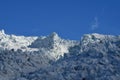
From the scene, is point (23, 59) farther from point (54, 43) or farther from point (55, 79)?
point (54, 43)

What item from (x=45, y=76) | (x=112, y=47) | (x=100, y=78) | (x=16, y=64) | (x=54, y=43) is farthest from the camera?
(x=54, y=43)

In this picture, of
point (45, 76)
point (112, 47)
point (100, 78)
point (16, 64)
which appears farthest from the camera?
point (16, 64)

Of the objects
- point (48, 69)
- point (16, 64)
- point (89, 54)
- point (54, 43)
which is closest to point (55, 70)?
point (48, 69)

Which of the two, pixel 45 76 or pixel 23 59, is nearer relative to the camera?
pixel 45 76

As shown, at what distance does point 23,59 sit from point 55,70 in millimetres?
16629

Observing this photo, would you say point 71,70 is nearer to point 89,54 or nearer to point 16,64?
point 89,54

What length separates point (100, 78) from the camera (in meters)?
38.7

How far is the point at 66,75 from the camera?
40969 millimetres

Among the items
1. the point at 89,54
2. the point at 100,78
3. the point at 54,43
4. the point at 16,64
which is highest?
the point at 54,43

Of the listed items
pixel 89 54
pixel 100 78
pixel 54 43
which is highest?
pixel 54 43

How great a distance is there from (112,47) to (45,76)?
23.2 feet

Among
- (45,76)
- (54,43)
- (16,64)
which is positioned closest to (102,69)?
(45,76)

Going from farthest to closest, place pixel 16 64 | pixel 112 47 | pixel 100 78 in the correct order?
pixel 16 64 → pixel 112 47 → pixel 100 78

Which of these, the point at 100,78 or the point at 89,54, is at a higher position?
the point at 89,54
